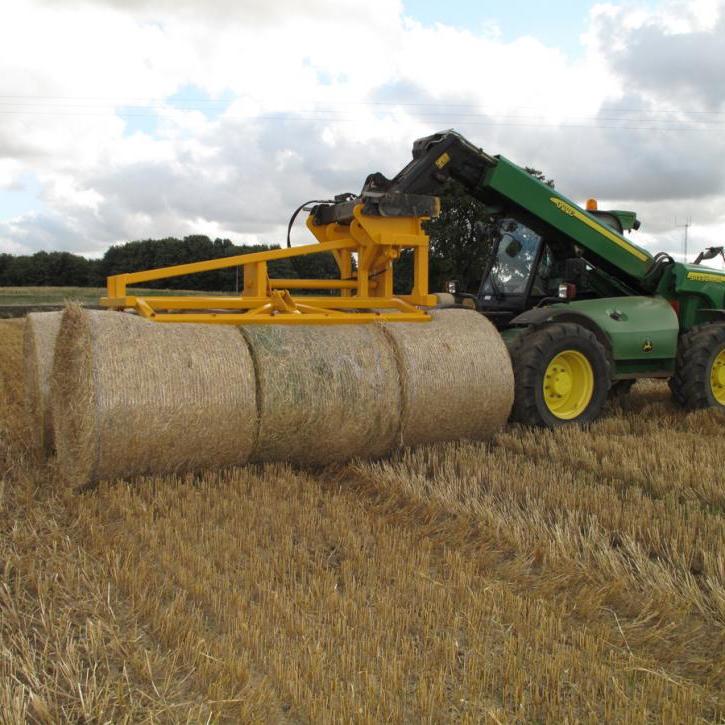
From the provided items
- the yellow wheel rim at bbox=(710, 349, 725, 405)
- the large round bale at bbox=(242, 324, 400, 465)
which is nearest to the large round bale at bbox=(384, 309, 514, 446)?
the large round bale at bbox=(242, 324, 400, 465)

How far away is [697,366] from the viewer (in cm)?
745

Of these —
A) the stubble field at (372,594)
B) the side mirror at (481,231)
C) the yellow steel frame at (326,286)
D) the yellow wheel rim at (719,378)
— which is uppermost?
the side mirror at (481,231)

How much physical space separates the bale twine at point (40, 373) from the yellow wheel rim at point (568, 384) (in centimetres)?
390

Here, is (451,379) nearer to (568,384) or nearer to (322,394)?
(322,394)

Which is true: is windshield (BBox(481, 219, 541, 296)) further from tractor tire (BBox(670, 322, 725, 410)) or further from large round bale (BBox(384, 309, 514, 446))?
large round bale (BBox(384, 309, 514, 446))

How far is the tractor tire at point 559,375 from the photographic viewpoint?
6.39 metres

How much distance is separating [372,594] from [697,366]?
5.31 m

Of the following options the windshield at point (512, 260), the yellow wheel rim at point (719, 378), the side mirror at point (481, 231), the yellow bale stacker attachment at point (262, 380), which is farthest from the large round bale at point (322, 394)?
the yellow wheel rim at point (719, 378)

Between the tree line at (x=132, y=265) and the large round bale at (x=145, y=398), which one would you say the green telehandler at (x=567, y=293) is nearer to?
the large round bale at (x=145, y=398)

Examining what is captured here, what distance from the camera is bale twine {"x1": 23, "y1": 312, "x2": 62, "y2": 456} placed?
223 inches

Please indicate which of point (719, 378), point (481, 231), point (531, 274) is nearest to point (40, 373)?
point (531, 274)

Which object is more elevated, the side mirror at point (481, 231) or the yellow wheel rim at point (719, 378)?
the side mirror at point (481, 231)

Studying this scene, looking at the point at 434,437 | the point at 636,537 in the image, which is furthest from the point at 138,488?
the point at 636,537

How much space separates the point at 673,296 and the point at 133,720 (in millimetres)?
7105
